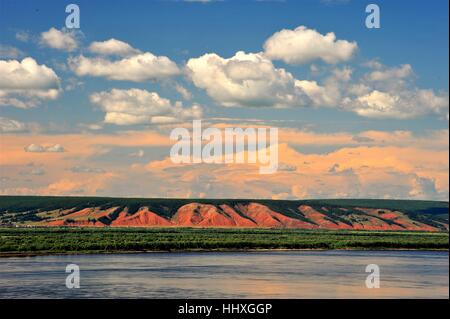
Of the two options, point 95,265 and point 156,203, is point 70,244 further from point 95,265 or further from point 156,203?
point 156,203

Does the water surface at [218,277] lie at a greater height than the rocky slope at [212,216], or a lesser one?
lesser

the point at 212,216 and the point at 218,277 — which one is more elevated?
the point at 212,216

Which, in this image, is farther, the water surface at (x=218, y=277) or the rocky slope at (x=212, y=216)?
the rocky slope at (x=212, y=216)

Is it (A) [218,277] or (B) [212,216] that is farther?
(B) [212,216]
